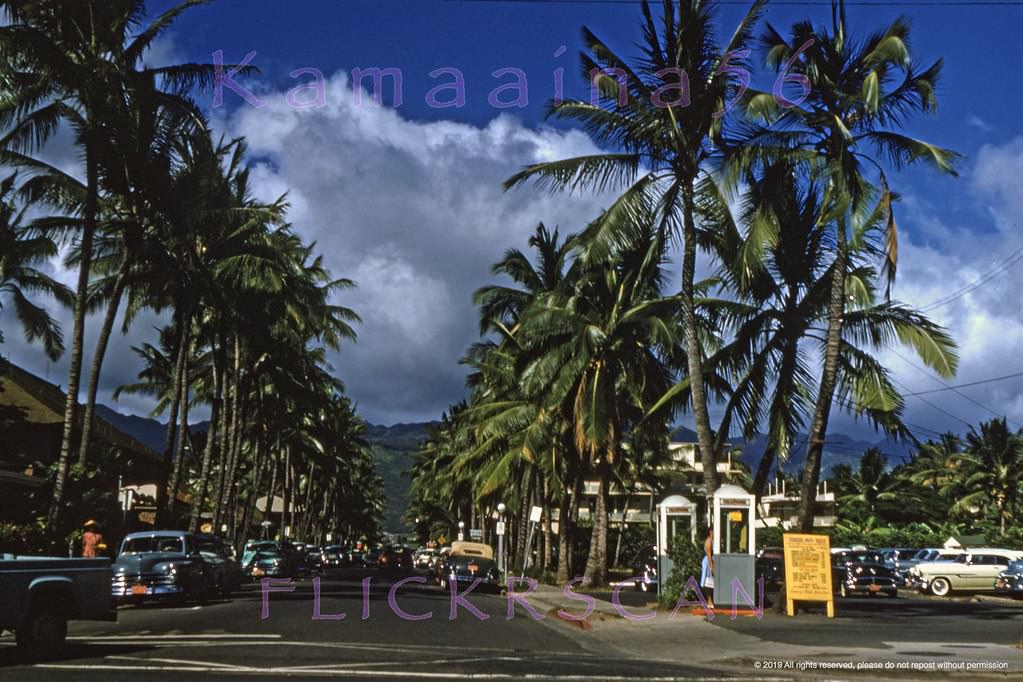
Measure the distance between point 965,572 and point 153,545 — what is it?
28.3m

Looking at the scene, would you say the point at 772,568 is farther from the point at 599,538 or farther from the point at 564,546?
the point at 564,546

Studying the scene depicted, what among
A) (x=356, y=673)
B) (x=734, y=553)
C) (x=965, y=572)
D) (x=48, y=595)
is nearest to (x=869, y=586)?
(x=965, y=572)

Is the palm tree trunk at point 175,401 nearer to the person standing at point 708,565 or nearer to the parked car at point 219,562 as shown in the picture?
the parked car at point 219,562

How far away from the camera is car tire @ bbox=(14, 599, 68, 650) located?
14.2 metres

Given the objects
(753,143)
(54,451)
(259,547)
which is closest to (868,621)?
(753,143)

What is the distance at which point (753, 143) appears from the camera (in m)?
23.3

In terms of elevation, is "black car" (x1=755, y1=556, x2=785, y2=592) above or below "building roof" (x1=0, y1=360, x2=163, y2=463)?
below

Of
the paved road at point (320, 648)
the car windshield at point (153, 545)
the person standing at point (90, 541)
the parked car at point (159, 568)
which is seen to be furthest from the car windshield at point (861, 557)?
the person standing at point (90, 541)

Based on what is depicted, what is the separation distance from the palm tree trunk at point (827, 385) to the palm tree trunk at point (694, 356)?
205 centimetres

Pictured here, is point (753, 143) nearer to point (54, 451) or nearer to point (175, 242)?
point (175, 242)

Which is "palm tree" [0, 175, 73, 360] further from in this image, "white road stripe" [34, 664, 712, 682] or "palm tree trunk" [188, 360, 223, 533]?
"white road stripe" [34, 664, 712, 682]

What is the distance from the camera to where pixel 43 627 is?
571 inches

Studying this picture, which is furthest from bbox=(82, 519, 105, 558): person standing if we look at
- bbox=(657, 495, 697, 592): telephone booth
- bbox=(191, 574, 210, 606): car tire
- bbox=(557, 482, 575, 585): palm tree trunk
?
bbox=(557, 482, 575, 585): palm tree trunk

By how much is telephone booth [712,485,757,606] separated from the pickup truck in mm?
12939
